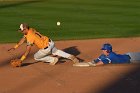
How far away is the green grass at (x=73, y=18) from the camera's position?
58.2 ft

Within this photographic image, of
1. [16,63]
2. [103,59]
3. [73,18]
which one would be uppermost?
[73,18]

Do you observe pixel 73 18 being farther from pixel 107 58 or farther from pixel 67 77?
pixel 67 77

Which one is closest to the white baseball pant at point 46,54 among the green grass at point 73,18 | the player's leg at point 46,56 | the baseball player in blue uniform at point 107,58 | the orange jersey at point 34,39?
the player's leg at point 46,56

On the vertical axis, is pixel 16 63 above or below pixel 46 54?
below

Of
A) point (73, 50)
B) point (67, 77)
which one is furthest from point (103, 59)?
point (73, 50)

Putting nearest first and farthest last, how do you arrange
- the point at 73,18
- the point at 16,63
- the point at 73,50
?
the point at 16,63, the point at 73,50, the point at 73,18

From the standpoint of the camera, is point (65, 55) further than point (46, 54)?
Yes

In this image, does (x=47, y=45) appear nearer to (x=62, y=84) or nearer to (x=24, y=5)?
(x=62, y=84)

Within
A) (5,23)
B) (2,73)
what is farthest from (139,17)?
(2,73)

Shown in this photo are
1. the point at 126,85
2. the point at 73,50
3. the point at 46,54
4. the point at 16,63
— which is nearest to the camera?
the point at 126,85

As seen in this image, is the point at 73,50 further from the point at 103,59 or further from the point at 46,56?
the point at 103,59

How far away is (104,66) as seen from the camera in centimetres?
1251

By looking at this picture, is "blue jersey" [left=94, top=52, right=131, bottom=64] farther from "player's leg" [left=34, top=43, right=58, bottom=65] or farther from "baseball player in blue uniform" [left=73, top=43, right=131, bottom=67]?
"player's leg" [left=34, top=43, right=58, bottom=65]

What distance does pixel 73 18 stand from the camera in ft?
70.5
